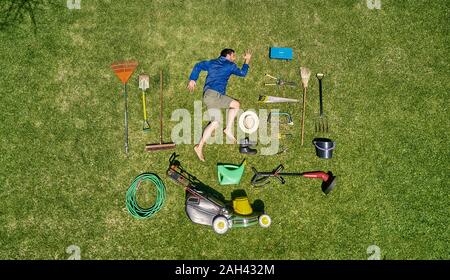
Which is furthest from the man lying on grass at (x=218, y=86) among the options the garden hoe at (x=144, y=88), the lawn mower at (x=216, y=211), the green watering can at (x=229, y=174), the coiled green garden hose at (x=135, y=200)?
the coiled green garden hose at (x=135, y=200)

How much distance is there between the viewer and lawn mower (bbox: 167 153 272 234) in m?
8.16

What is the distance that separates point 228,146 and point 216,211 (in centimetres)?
148

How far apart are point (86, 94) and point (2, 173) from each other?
7.84 ft

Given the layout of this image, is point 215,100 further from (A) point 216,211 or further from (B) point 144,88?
Answer: (A) point 216,211

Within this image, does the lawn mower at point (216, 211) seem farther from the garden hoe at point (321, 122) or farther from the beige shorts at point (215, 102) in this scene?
the garden hoe at point (321, 122)

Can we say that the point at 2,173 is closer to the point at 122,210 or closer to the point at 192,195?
the point at 122,210

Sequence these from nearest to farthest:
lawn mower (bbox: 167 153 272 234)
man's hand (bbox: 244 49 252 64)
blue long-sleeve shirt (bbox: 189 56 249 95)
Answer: lawn mower (bbox: 167 153 272 234)
blue long-sleeve shirt (bbox: 189 56 249 95)
man's hand (bbox: 244 49 252 64)

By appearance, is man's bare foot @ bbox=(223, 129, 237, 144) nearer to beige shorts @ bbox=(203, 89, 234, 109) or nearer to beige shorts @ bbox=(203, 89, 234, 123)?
beige shorts @ bbox=(203, 89, 234, 123)

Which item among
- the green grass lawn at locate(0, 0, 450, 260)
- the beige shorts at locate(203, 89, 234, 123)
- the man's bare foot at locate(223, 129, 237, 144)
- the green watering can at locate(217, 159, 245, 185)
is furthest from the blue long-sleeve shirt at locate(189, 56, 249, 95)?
the green watering can at locate(217, 159, 245, 185)

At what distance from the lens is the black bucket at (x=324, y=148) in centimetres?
867

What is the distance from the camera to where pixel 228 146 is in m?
8.88

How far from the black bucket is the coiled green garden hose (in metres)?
3.39
